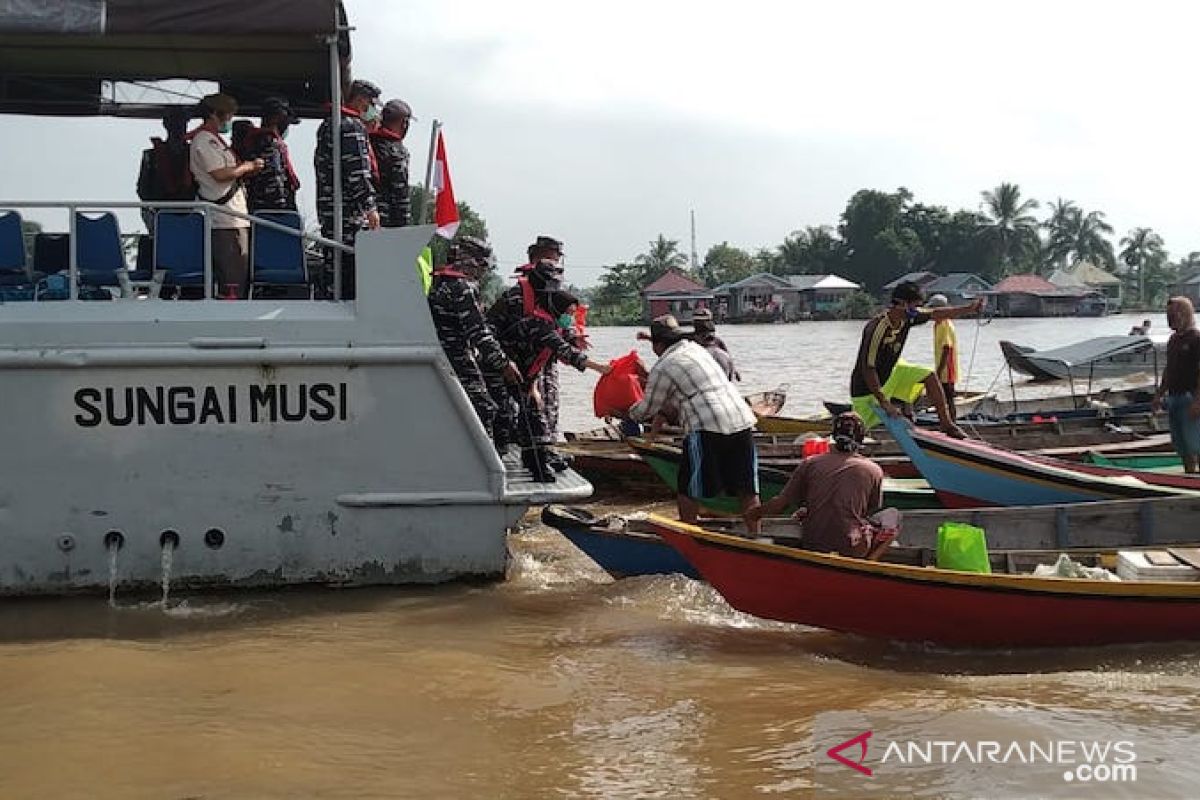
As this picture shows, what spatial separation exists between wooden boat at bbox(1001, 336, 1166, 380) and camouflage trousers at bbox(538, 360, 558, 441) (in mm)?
9403

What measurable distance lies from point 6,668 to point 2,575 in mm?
986

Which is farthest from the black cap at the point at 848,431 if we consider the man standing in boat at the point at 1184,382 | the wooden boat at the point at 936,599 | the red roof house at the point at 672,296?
the red roof house at the point at 672,296

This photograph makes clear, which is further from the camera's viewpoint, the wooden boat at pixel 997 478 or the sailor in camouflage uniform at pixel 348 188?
the wooden boat at pixel 997 478

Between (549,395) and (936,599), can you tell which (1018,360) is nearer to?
(549,395)

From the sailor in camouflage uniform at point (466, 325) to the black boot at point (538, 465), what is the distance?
349 mm

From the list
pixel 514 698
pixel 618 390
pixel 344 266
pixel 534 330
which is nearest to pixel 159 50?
pixel 344 266

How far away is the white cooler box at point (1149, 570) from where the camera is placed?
248 inches

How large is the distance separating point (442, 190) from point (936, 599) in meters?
4.13

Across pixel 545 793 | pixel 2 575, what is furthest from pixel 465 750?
pixel 2 575

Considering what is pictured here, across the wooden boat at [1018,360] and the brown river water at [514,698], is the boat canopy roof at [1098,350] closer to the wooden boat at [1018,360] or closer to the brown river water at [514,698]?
the wooden boat at [1018,360]

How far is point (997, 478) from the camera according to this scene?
26.3 ft

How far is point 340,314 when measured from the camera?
6629mm

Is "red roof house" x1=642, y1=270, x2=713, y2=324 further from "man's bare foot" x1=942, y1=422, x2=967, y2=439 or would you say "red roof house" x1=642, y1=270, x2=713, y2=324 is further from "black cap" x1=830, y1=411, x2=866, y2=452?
"black cap" x1=830, y1=411, x2=866, y2=452

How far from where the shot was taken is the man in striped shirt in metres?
6.66
